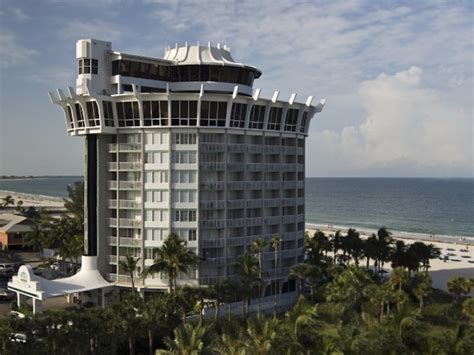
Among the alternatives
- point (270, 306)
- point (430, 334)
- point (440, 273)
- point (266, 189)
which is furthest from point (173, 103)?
point (440, 273)

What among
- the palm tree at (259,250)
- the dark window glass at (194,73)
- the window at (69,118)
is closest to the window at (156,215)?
the palm tree at (259,250)

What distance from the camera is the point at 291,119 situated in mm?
73188

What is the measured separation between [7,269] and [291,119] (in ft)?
167

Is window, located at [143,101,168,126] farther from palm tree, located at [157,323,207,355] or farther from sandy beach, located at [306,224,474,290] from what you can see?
sandy beach, located at [306,224,474,290]

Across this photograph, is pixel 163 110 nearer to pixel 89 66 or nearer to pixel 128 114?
pixel 128 114

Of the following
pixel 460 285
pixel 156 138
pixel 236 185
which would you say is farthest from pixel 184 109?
pixel 460 285

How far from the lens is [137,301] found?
48.5 metres

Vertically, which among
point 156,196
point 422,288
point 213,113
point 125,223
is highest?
point 213,113

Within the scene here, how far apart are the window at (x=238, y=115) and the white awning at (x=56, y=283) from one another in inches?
987

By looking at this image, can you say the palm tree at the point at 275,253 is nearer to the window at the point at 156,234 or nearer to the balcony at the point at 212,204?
the balcony at the point at 212,204

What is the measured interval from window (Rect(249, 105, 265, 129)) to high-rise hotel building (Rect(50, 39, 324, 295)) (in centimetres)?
14

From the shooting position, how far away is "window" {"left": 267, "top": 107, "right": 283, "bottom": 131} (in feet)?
230

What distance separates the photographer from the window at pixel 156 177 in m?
64.7

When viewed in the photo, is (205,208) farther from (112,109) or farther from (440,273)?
(440,273)
